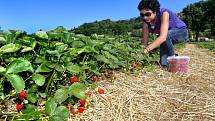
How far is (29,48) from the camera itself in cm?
361

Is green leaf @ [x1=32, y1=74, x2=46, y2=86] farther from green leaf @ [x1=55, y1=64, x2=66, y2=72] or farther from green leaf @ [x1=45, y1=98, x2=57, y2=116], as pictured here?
green leaf @ [x1=45, y1=98, x2=57, y2=116]

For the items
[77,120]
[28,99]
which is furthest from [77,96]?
[28,99]

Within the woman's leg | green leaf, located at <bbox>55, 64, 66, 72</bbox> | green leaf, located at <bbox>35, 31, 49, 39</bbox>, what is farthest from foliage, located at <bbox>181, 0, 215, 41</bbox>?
green leaf, located at <bbox>55, 64, 66, 72</bbox>

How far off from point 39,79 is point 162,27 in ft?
11.3

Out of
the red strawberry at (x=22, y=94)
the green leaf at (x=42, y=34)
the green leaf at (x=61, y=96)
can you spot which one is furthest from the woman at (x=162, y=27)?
the red strawberry at (x=22, y=94)

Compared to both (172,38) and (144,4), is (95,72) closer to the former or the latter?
(144,4)

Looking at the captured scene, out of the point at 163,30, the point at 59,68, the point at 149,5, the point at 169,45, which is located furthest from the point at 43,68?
the point at 169,45

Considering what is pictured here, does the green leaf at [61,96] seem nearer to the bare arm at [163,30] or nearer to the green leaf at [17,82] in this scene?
the green leaf at [17,82]

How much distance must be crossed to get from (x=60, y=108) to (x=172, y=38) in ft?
13.9

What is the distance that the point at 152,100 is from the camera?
4234 millimetres

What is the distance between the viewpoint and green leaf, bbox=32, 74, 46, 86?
3.28 metres

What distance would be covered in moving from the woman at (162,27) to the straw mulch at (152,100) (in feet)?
3.46

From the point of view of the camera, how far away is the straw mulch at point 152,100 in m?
3.70

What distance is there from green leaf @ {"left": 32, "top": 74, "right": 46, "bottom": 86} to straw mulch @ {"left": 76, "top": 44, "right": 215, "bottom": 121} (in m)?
0.45
